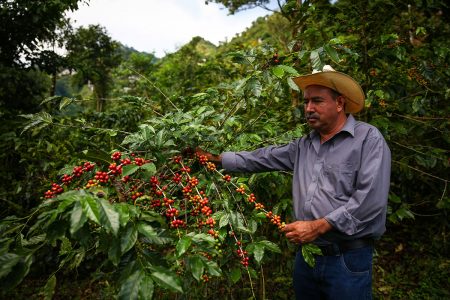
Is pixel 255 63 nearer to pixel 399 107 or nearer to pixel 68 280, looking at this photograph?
pixel 399 107

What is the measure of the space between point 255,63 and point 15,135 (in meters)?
3.53

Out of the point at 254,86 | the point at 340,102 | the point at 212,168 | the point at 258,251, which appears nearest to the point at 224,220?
the point at 258,251

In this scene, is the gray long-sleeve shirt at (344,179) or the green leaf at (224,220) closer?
the green leaf at (224,220)

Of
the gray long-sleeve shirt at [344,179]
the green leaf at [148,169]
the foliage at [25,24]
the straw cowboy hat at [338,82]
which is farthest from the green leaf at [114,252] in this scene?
→ the foliage at [25,24]

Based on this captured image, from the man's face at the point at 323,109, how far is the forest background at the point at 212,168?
0.16 meters

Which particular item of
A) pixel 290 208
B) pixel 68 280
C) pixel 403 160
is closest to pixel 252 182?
pixel 290 208

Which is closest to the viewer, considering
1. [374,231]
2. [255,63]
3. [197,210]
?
[197,210]

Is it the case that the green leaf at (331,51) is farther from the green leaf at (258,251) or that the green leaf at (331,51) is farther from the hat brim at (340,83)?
the green leaf at (258,251)

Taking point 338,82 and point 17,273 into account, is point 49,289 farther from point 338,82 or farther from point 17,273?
point 338,82

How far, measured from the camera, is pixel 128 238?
3.38ft

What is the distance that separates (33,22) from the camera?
6.30m

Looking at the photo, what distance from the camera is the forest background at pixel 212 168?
113 cm

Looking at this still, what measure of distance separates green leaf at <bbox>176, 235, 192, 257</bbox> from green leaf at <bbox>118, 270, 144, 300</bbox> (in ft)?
0.52

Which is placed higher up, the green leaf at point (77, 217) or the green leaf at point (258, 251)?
the green leaf at point (77, 217)
